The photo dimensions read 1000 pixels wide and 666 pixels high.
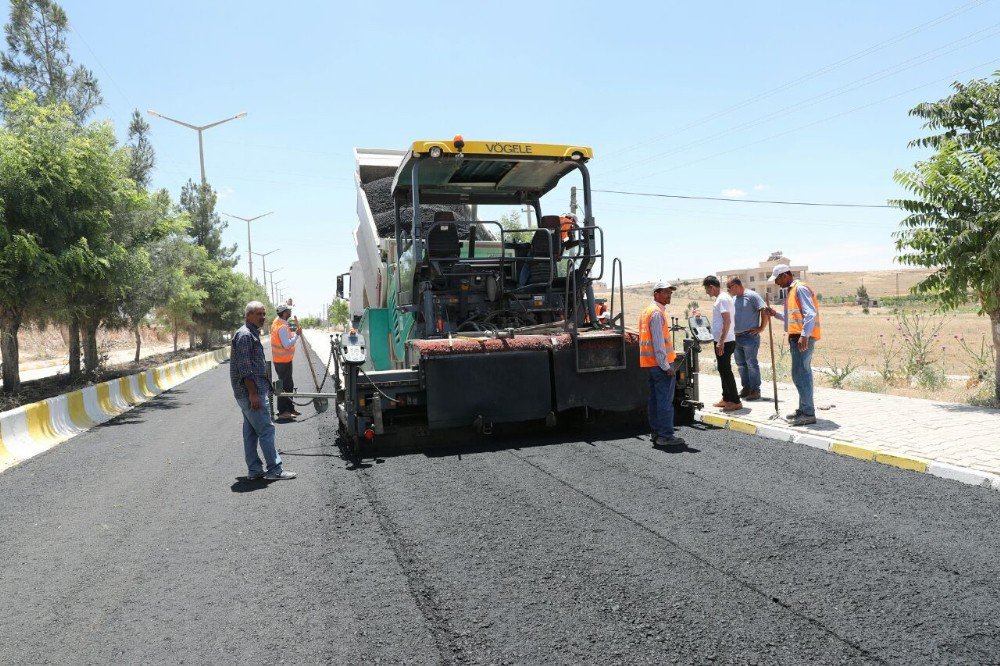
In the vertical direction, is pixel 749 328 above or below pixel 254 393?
above

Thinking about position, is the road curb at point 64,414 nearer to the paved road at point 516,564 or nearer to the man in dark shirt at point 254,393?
the paved road at point 516,564

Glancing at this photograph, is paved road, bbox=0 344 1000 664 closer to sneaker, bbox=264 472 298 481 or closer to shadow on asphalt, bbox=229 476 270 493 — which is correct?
shadow on asphalt, bbox=229 476 270 493

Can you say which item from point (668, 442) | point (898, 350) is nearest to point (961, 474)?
point (668, 442)

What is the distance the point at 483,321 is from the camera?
7258 millimetres

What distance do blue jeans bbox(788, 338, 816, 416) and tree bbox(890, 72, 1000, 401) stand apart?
8.50 ft

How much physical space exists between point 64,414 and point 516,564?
868 centimetres

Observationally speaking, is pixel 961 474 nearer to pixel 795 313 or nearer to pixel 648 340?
pixel 795 313

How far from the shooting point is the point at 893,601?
3.13m

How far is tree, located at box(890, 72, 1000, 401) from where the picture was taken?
26.0ft

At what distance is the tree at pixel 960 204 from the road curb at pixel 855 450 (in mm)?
3179

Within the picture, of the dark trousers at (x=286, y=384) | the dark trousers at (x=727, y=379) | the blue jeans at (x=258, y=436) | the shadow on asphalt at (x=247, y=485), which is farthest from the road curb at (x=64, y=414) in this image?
the dark trousers at (x=727, y=379)

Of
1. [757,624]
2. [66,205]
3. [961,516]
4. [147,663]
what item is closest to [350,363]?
[147,663]

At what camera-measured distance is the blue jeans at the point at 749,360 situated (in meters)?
8.94

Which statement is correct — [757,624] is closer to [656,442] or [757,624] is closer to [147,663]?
[147,663]
